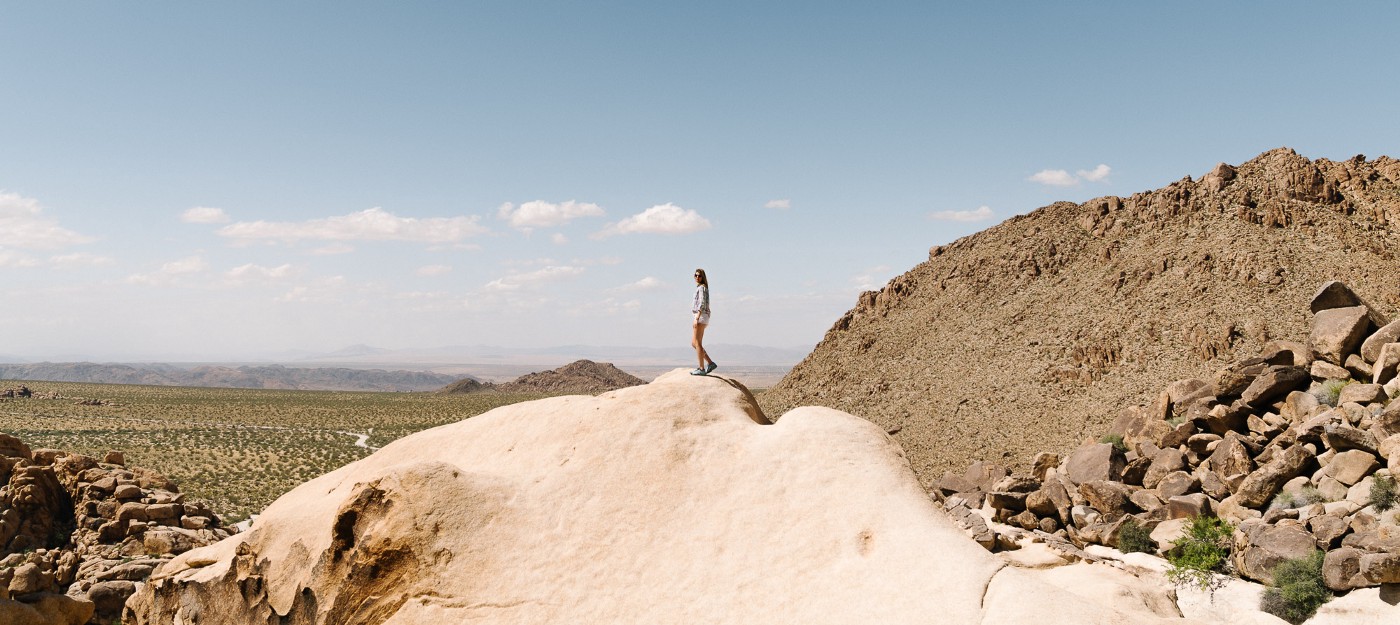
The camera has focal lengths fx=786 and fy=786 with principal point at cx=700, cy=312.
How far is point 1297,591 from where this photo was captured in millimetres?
15828

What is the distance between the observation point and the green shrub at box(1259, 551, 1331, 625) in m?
15.6

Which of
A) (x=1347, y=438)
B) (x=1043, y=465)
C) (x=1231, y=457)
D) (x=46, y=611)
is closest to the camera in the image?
(x=46, y=611)

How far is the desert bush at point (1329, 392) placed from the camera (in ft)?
76.6

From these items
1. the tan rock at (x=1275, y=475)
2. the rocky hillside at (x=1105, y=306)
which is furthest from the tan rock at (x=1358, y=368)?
the rocky hillside at (x=1105, y=306)

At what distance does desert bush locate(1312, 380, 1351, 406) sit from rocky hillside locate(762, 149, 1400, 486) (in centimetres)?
1325

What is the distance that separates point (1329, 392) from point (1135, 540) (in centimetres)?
810

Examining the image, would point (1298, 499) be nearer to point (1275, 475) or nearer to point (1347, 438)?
point (1275, 475)

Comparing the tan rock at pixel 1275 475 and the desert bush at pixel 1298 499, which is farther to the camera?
the tan rock at pixel 1275 475

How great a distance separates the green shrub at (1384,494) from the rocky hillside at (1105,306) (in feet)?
61.3

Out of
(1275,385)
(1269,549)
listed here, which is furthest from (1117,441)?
(1269,549)

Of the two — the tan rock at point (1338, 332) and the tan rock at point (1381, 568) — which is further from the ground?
the tan rock at point (1338, 332)

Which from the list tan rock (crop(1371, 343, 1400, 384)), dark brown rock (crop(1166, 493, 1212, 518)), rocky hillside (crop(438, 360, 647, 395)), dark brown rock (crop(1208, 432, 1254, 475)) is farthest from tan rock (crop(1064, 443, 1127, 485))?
rocky hillside (crop(438, 360, 647, 395))

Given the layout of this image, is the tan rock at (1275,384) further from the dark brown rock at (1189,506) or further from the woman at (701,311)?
the woman at (701,311)

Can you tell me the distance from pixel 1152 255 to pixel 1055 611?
5320 centimetres
